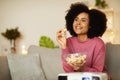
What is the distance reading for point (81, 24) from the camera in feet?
5.73

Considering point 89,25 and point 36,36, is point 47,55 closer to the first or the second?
point 89,25

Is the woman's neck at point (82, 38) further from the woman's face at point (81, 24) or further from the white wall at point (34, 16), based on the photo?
the white wall at point (34, 16)

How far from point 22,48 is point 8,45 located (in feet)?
0.95

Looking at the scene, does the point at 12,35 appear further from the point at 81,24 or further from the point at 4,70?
the point at 81,24

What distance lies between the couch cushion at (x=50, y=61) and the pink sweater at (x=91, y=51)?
0.80 m

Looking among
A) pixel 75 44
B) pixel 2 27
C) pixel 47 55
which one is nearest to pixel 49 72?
pixel 47 55

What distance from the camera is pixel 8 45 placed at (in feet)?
14.9

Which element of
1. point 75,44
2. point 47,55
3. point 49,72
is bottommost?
point 49,72

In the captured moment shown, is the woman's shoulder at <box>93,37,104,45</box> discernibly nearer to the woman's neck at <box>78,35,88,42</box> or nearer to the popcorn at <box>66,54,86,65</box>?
the woman's neck at <box>78,35,88,42</box>

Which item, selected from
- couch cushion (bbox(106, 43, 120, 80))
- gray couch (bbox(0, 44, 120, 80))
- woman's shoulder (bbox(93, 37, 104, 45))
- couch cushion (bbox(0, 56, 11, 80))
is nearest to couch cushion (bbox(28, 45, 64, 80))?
gray couch (bbox(0, 44, 120, 80))

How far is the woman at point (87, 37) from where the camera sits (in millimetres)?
1675

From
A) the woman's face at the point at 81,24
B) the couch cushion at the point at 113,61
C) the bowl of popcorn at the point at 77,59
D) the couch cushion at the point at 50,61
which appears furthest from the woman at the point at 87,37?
the couch cushion at the point at 50,61

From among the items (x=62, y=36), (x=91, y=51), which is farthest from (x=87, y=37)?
(x=62, y=36)

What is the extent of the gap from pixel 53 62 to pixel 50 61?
34mm
